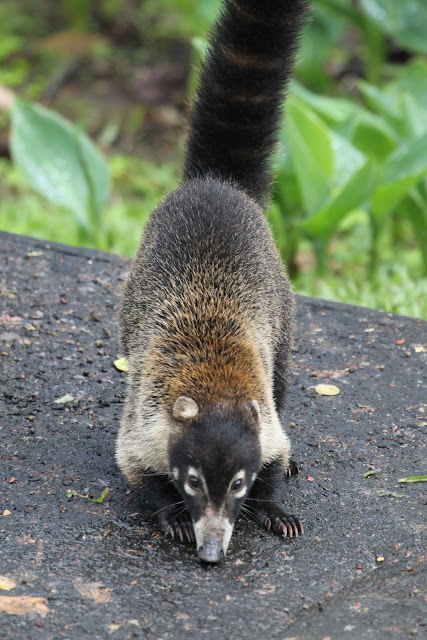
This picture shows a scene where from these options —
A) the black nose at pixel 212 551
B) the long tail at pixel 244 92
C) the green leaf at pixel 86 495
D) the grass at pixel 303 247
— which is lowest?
the grass at pixel 303 247

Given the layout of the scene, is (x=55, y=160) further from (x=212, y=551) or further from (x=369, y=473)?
(x=212, y=551)

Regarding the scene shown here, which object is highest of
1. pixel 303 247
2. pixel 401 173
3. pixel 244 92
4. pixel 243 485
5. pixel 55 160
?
pixel 244 92

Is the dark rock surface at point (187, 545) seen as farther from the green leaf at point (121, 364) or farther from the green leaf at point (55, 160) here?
the green leaf at point (55, 160)

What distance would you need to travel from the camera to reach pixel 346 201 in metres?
6.19

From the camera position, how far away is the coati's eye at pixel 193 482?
330 cm

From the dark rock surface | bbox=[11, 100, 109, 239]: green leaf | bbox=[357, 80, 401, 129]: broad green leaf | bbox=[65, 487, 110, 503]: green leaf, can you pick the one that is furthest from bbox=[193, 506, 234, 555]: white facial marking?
bbox=[357, 80, 401, 129]: broad green leaf

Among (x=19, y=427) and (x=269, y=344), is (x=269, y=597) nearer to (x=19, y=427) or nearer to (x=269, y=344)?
(x=269, y=344)

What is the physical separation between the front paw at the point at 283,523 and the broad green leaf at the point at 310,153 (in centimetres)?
327

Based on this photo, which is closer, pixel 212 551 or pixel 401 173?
pixel 212 551

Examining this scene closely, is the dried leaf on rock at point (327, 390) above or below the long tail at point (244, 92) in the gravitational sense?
below

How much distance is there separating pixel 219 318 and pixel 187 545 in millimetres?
942

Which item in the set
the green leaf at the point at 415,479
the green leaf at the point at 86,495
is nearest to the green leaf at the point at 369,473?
the green leaf at the point at 415,479

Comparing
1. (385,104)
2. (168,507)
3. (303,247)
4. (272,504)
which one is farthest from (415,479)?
(303,247)

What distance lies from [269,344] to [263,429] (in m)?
0.54
